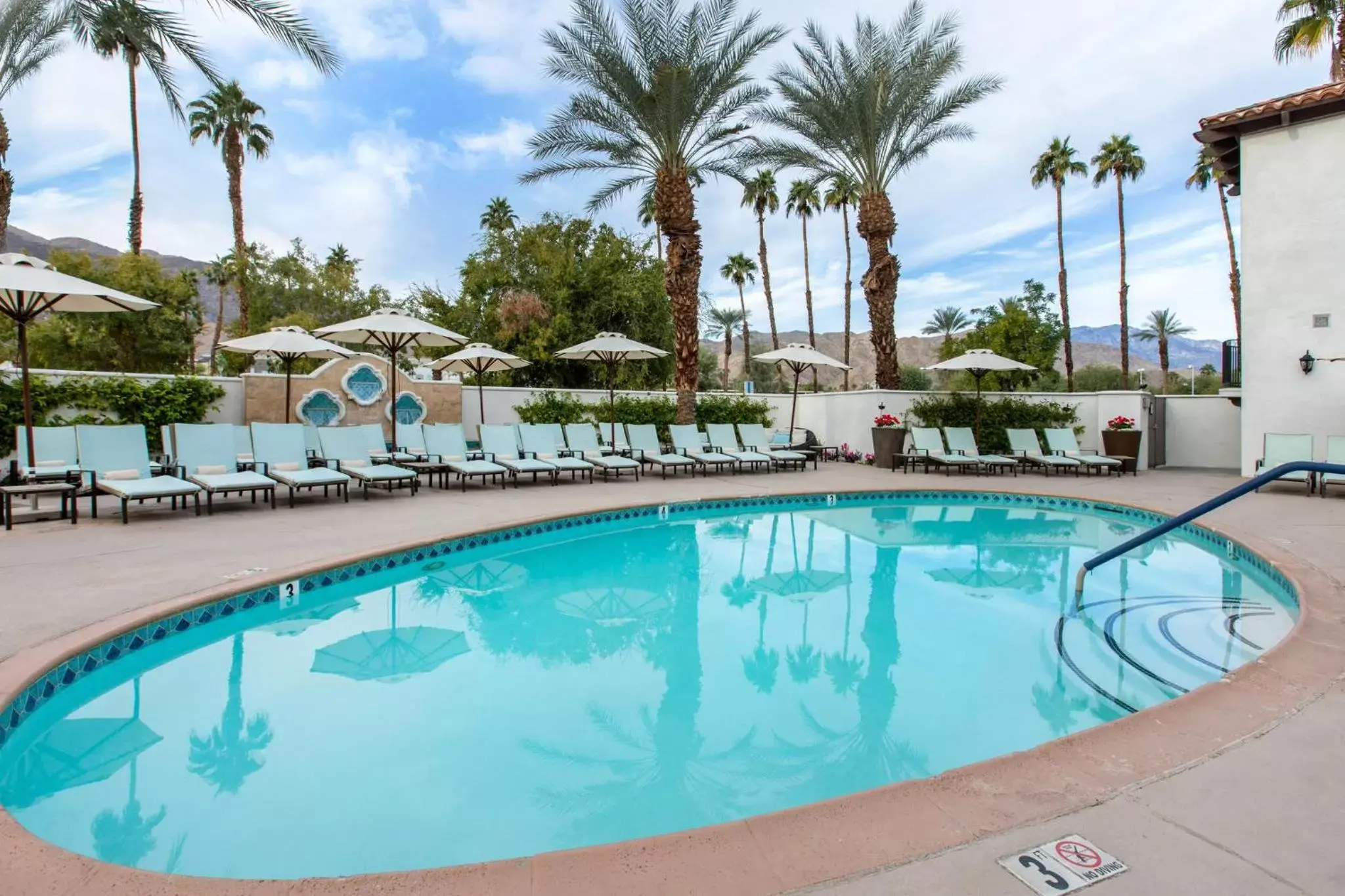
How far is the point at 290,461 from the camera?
984 centimetres

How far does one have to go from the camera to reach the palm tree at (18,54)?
13102 mm

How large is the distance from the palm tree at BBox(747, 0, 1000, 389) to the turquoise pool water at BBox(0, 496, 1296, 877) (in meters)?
10.5

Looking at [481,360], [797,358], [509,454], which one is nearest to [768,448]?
[797,358]

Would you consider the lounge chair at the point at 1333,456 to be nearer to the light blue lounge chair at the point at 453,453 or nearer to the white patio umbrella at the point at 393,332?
the light blue lounge chair at the point at 453,453

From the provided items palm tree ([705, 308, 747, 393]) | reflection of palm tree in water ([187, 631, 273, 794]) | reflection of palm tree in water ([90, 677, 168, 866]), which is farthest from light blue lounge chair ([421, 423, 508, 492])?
palm tree ([705, 308, 747, 393])

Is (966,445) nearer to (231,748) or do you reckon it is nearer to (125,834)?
(231,748)

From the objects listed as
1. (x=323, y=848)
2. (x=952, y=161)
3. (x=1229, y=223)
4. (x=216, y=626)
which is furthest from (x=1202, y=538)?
(x=1229, y=223)

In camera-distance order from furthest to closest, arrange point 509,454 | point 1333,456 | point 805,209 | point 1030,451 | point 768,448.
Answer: point 805,209, point 768,448, point 1030,451, point 509,454, point 1333,456

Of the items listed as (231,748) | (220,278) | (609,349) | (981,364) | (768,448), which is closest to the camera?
(231,748)

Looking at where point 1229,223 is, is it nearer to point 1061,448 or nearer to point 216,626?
point 1061,448

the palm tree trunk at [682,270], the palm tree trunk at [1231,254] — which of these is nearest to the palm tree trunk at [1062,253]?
the palm tree trunk at [1231,254]

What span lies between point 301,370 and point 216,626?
56.7 ft

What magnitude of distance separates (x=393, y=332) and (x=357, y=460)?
2.05 meters

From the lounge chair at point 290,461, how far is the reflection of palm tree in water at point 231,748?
18.5 feet
